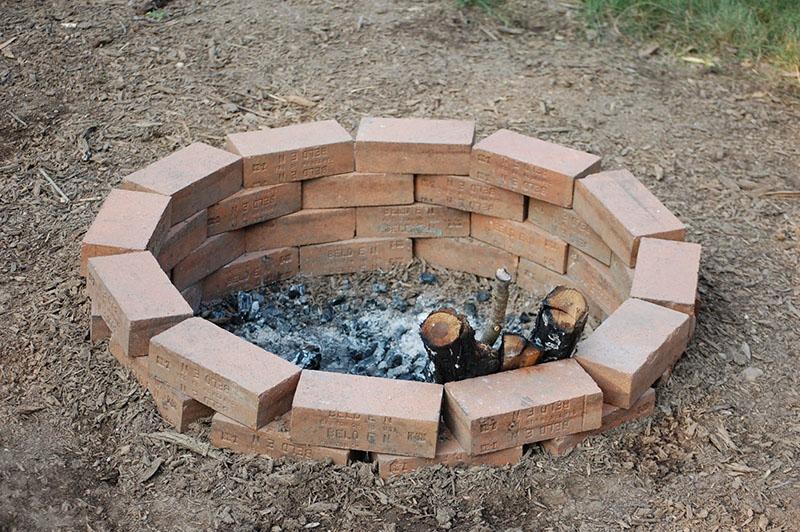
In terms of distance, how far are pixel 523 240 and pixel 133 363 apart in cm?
226

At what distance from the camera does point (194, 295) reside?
6.00 m

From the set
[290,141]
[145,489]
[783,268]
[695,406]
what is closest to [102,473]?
[145,489]

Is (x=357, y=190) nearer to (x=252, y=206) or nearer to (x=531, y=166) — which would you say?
(x=252, y=206)

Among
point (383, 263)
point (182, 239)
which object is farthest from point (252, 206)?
point (383, 263)

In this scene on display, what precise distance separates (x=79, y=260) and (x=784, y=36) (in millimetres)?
5409

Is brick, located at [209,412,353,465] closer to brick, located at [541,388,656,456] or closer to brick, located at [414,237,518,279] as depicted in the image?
brick, located at [541,388,656,456]

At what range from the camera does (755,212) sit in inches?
261

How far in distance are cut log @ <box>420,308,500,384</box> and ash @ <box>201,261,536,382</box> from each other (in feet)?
2.29

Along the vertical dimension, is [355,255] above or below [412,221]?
below

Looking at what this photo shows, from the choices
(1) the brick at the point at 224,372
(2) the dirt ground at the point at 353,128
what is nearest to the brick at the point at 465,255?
(2) the dirt ground at the point at 353,128

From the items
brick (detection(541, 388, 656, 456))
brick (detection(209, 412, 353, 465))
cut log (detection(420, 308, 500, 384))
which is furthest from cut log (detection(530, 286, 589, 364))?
brick (detection(209, 412, 353, 465))

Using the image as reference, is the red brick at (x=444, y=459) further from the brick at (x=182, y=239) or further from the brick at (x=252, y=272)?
the brick at (x=252, y=272)

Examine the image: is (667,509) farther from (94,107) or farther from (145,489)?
(94,107)

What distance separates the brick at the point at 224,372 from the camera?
470 cm
